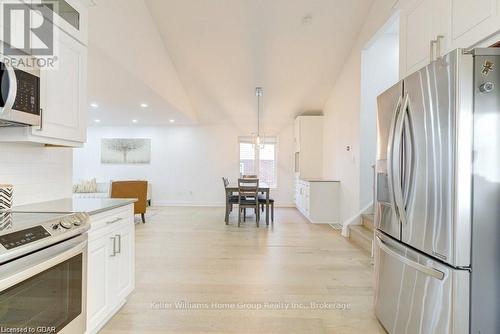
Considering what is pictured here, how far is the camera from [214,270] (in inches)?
116

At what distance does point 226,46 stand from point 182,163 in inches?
165

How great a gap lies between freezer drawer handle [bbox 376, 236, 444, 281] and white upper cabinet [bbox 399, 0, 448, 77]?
60.6 inches

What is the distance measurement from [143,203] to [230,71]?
324 cm

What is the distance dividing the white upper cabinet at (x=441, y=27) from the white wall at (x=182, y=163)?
5328 millimetres

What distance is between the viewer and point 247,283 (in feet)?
8.63

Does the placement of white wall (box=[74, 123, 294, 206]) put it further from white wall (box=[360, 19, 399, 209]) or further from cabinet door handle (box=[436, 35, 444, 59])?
cabinet door handle (box=[436, 35, 444, 59])

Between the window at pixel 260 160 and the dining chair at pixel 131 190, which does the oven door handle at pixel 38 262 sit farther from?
the window at pixel 260 160

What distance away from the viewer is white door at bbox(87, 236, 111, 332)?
169 cm

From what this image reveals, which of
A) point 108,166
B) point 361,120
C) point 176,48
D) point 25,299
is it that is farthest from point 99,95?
point 361,120

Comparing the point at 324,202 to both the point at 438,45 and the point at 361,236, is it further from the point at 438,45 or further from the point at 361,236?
the point at 438,45

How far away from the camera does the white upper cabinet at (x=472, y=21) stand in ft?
5.02

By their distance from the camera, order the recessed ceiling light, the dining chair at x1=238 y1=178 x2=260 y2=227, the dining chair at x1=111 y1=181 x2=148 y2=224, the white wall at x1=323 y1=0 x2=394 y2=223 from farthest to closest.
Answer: the dining chair at x1=111 y1=181 x2=148 y2=224
the dining chair at x1=238 y1=178 x2=260 y2=227
the recessed ceiling light
the white wall at x1=323 y1=0 x2=394 y2=223

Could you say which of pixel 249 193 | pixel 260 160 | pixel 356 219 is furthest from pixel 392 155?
pixel 260 160

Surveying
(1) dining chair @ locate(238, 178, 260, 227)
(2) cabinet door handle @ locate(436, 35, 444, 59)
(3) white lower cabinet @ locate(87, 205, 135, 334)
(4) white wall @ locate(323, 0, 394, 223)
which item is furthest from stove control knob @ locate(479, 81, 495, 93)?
(1) dining chair @ locate(238, 178, 260, 227)
